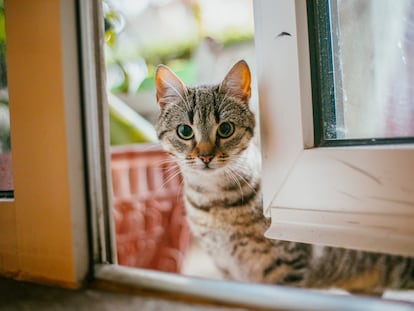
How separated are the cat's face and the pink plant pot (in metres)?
0.53

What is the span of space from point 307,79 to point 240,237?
0.56 metres

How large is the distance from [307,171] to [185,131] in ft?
1.58

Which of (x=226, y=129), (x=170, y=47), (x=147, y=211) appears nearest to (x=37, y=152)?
(x=226, y=129)

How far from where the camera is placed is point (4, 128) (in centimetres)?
68

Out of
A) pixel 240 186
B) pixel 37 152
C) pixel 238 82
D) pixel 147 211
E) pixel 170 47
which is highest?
pixel 170 47

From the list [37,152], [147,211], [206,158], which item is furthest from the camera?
[147,211]

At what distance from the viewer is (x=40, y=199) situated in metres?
0.60

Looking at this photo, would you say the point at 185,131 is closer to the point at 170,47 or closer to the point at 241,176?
the point at 241,176

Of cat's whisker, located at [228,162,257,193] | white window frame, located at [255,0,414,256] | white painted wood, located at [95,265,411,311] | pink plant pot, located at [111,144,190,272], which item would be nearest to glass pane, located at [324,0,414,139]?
white window frame, located at [255,0,414,256]

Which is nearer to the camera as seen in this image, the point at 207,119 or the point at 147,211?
the point at 207,119

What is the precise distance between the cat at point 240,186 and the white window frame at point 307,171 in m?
0.33

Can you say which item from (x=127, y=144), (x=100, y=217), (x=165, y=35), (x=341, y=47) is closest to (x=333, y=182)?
(x=341, y=47)

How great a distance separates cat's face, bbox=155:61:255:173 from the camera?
943mm

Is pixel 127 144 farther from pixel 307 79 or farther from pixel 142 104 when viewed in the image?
pixel 307 79
